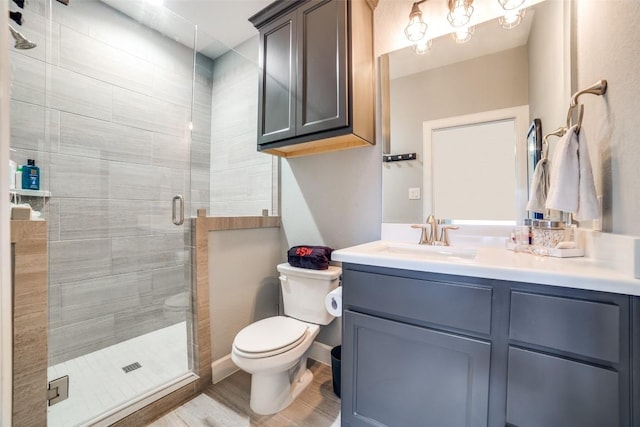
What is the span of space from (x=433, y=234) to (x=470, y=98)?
754mm

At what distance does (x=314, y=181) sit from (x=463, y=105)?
104 cm

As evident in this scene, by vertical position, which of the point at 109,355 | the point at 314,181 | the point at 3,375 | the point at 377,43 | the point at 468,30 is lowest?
the point at 109,355

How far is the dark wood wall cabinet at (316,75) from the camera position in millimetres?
1429

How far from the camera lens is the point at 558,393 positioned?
2.36 ft

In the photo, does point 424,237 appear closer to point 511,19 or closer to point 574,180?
point 574,180

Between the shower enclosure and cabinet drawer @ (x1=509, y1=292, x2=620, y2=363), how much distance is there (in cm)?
169

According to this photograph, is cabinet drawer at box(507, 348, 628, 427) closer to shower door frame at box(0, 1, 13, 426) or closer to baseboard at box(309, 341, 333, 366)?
baseboard at box(309, 341, 333, 366)

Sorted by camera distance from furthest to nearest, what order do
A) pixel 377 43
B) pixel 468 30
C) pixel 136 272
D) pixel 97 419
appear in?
pixel 136 272 → pixel 377 43 → pixel 468 30 → pixel 97 419

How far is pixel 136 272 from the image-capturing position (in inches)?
75.7

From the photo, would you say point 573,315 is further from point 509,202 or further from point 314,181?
point 314,181

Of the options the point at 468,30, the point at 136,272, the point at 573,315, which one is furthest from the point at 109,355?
the point at 468,30

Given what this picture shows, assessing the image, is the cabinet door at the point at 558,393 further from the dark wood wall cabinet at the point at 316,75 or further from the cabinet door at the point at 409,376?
the dark wood wall cabinet at the point at 316,75

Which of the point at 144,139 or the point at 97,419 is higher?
the point at 144,139

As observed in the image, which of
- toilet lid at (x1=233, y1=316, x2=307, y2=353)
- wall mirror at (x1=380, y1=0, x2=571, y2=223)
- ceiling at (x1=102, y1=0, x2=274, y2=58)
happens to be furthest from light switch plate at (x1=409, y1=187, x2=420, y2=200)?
ceiling at (x1=102, y1=0, x2=274, y2=58)
